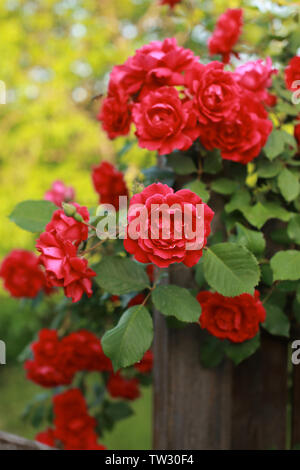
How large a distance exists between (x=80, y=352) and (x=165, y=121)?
2.34ft

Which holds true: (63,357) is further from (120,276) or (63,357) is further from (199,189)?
(199,189)

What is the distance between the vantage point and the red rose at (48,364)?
1.24 metres

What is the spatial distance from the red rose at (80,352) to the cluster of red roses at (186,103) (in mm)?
592

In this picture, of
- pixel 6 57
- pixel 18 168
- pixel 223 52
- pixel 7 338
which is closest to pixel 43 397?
pixel 223 52

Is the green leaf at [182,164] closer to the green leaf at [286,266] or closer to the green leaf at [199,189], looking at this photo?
the green leaf at [199,189]

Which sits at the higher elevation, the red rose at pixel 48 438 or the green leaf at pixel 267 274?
the green leaf at pixel 267 274

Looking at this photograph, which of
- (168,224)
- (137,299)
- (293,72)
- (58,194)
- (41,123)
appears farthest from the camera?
(41,123)

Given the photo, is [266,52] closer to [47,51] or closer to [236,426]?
[236,426]

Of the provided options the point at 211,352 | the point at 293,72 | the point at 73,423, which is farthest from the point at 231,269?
the point at 73,423

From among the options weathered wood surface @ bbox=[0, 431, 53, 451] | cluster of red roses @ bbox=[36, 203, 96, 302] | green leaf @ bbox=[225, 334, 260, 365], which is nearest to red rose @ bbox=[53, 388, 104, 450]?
weathered wood surface @ bbox=[0, 431, 53, 451]

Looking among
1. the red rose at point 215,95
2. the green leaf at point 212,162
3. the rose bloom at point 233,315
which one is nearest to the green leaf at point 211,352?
the rose bloom at point 233,315

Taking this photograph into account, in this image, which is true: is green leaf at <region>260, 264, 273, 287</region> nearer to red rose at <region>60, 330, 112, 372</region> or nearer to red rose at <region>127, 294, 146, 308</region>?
red rose at <region>127, 294, 146, 308</region>

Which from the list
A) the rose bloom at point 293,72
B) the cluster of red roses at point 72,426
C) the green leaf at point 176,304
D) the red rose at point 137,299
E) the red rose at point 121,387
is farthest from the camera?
the red rose at point 121,387

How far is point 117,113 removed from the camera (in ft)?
3.00
